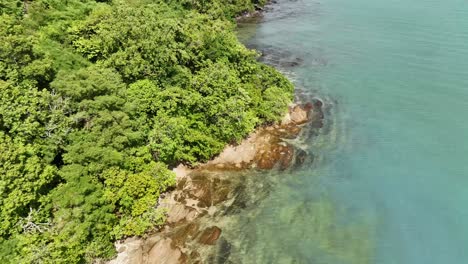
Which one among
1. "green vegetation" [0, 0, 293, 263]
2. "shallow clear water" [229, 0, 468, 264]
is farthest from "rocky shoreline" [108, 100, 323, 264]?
"shallow clear water" [229, 0, 468, 264]

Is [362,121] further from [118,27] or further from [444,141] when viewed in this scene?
[118,27]

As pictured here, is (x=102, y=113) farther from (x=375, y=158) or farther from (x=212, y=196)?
(x=375, y=158)

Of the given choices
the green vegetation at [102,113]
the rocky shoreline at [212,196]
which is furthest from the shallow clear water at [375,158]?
the green vegetation at [102,113]

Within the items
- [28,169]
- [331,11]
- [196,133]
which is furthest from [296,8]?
[28,169]

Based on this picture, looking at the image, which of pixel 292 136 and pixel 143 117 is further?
pixel 292 136

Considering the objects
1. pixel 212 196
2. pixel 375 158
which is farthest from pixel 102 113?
pixel 375 158
